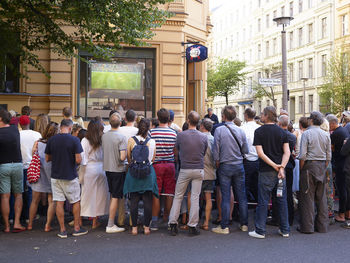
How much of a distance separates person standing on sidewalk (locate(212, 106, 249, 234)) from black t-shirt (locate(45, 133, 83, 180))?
2.52 metres

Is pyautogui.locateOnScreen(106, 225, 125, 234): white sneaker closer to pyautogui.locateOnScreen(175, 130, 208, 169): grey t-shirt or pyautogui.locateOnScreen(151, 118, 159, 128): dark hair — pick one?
pyautogui.locateOnScreen(175, 130, 208, 169): grey t-shirt

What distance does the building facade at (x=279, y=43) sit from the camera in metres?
52.1

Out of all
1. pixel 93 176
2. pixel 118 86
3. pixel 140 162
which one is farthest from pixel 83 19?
pixel 140 162

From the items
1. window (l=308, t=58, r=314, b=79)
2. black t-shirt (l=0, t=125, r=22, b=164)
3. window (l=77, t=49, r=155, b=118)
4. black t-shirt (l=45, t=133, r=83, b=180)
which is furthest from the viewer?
window (l=308, t=58, r=314, b=79)

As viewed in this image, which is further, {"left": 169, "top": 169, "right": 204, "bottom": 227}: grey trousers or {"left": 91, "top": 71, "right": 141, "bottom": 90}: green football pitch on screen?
{"left": 91, "top": 71, "right": 141, "bottom": 90}: green football pitch on screen

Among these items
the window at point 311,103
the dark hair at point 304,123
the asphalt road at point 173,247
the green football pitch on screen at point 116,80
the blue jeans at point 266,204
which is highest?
the window at point 311,103

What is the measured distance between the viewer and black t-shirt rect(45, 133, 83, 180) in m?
7.76

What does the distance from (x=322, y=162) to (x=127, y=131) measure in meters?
3.68

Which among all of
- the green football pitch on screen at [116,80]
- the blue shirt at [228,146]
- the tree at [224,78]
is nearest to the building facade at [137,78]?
the green football pitch on screen at [116,80]

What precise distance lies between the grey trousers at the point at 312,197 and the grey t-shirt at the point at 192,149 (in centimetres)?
197

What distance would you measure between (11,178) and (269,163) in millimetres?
4598

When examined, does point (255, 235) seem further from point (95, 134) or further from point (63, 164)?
point (63, 164)

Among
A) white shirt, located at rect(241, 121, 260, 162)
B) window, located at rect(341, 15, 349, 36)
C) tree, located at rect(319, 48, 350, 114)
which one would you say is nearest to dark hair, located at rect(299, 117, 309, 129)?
white shirt, located at rect(241, 121, 260, 162)

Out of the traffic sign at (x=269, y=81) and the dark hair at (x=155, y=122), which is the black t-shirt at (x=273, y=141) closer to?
the dark hair at (x=155, y=122)
